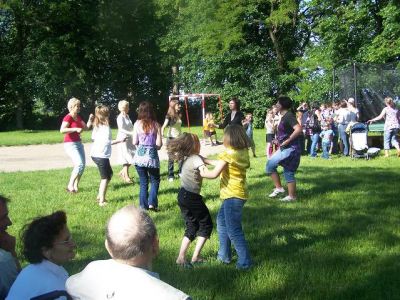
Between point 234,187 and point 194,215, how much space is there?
525 millimetres

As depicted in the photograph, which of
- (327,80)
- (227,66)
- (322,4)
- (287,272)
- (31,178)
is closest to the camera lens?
(287,272)

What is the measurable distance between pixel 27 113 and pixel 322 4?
2315 centimetres

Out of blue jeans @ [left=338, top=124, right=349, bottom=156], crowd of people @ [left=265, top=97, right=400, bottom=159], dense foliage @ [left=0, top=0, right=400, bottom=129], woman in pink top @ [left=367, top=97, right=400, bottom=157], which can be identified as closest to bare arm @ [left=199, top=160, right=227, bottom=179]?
crowd of people @ [left=265, top=97, right=400, bottom=159]

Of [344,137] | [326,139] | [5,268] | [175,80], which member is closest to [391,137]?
[344,137]

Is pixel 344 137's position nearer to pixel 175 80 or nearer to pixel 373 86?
pixel 373 86

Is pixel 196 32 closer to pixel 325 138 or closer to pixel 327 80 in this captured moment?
pixel 327 80

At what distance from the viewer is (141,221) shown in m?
2.57

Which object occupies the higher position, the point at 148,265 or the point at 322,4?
the point at 322,4

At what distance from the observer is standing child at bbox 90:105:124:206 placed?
9.18m

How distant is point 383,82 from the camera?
1998 cm

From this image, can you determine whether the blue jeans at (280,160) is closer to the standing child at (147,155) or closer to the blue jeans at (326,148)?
the standing child at (147,155)

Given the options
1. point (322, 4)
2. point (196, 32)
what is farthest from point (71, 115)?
point (196, 32)

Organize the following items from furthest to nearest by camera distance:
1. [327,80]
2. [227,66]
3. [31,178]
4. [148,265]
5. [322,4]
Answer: [227,66], [322,4], [327,80], [31,178], [148,265]

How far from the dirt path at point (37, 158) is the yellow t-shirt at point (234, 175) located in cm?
1083
